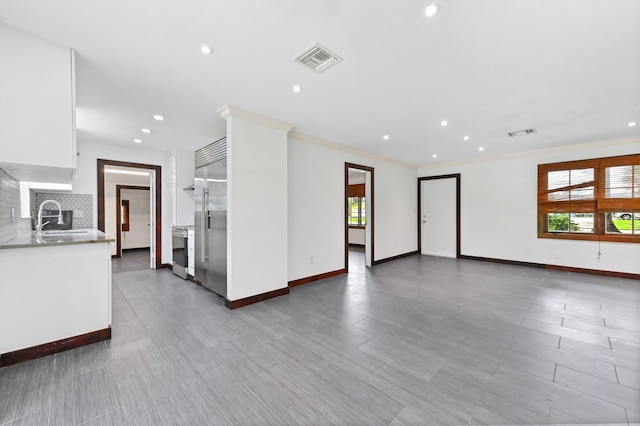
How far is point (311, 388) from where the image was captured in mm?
1857

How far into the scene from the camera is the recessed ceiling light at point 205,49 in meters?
2.10

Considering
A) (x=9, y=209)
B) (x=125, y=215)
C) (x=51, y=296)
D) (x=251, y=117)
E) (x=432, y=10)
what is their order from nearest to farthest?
(x=432, y=10)
(x=51, y=296)
(x=9, y=209)
(x=251, y=117)
(x=125, y=215)

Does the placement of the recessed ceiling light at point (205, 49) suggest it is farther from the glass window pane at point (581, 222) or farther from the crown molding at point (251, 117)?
the glass window pane at point (581, 222)

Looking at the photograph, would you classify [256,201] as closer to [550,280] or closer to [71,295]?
[71,295]

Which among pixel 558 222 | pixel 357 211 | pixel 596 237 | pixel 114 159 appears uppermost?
pixel 114 159

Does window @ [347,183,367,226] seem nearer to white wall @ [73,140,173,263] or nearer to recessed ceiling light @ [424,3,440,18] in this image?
white wall @ [73,140,173,263]

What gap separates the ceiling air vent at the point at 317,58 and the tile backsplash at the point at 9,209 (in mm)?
3106

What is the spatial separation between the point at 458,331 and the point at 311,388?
5.77 ft

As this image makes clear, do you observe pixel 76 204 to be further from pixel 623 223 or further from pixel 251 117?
pixel 623 223

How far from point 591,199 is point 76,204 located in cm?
987

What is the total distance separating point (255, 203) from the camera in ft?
11.7

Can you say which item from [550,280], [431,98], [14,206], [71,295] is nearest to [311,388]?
[71,295]

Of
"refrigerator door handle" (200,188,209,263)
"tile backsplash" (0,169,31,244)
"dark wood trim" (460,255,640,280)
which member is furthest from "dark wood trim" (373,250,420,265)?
"tile backsplash" (0,169,31,244)

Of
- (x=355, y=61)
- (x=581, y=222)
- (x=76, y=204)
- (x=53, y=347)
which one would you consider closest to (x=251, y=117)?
(x=355, y=61)
